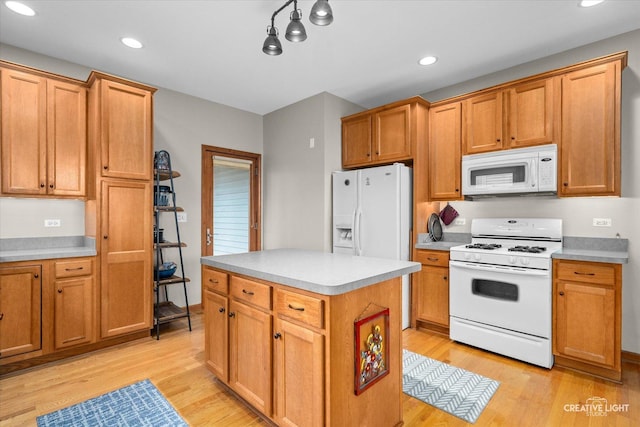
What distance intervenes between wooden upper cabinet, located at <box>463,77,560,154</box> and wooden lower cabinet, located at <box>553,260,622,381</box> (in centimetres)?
119

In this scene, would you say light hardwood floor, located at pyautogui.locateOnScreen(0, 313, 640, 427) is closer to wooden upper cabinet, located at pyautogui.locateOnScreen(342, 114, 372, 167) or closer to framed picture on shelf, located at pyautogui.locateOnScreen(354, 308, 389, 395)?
framed picture on shelf, located at pyautogui.locateOnScreen(354, 308, 389, 395)

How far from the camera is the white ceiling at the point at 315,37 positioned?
236cm

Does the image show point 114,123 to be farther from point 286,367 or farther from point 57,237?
point 286,367

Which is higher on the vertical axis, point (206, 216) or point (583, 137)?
point (583, 137)

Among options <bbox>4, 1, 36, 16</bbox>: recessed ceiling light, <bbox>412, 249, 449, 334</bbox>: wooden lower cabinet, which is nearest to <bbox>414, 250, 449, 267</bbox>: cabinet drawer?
<bbox>412, 249, 449, 334</bbox>: wooden lower cabinet

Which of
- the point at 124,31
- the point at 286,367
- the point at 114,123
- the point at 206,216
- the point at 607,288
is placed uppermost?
the point at 124,31

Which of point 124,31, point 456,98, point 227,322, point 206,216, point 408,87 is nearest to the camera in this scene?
point 227,322

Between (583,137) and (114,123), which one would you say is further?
(114,123)

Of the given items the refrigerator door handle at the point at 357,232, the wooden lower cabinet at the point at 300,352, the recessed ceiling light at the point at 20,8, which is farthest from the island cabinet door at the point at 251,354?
the recessed ceiling light at the point at 20,8

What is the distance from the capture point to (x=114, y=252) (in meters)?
3.02

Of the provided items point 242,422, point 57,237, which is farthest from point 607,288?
point 57,237

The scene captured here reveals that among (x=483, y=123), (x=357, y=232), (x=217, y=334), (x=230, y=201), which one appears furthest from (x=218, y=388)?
(x=483, y=123)

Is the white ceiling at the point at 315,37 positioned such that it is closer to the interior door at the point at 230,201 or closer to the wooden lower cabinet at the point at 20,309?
the interior door at the point at 230,201

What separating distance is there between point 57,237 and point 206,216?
157 cm
